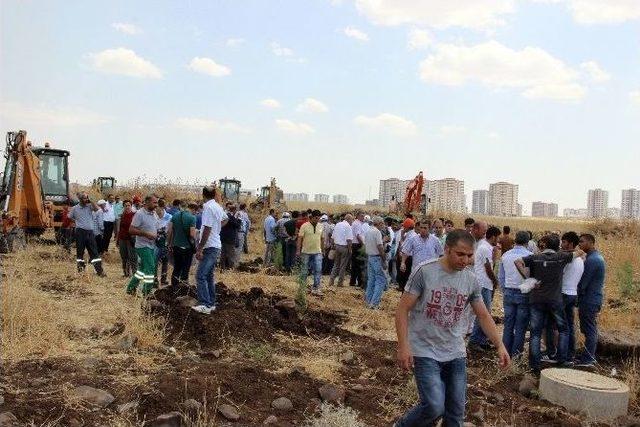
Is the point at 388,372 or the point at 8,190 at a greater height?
the point at 8,190

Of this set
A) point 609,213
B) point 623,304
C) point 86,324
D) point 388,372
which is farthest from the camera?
point 609,213

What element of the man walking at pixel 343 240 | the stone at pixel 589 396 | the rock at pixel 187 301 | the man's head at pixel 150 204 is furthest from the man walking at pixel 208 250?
the man walking at pixel 343 240

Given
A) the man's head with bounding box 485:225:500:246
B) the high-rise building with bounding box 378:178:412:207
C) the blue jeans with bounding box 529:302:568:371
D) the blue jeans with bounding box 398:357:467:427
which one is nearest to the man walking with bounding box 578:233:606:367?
the blue jeans with bounding box 529:302:568:371

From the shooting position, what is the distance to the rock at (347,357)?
7391 mm

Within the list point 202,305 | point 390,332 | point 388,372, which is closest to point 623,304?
point 390,332

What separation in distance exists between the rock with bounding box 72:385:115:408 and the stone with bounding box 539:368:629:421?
14.9 ft

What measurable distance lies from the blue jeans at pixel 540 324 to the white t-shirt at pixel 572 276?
38 cm

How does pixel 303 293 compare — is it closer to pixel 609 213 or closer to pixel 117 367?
pixel 117 367

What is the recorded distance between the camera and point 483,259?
8266 mm

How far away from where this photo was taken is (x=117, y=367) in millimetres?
6250

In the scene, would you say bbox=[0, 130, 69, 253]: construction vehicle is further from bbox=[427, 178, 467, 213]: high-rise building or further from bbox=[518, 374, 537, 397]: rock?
bbox=[427, 178, 467, 213]: high-rise building

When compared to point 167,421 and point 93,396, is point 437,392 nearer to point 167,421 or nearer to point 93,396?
point 167,421

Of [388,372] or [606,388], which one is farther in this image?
[388,372]

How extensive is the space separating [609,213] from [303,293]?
25641 mm
